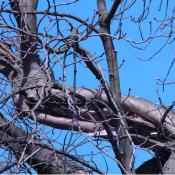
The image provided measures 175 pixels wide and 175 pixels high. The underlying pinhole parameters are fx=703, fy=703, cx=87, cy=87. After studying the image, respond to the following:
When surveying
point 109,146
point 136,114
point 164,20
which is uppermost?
point 164,20

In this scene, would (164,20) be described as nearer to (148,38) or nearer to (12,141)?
(148,38)

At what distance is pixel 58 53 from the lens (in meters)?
5.31

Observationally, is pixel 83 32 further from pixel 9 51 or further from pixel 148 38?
pixel 9 51

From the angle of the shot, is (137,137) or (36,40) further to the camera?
(137,137)

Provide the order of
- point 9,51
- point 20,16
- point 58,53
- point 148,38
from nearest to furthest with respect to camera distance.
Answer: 1. point 58,53
2. point 148,38
3. point 20,16
4. point 9,51

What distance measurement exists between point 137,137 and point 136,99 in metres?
0.46

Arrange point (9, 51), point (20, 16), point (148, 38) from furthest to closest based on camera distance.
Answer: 1. point (9, 51)
2. point (20, 16)
3. point (148, 38)

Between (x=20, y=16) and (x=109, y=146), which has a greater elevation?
(x=20, y=16)

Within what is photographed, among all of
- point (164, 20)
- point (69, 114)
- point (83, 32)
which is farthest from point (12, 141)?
point (164, 20)

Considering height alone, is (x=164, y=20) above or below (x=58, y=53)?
above

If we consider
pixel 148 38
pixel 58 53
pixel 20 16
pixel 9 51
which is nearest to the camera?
pixel 58 53

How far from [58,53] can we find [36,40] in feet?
1.09

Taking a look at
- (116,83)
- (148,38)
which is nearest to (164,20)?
(148,38)

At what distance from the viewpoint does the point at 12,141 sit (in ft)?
19.8
